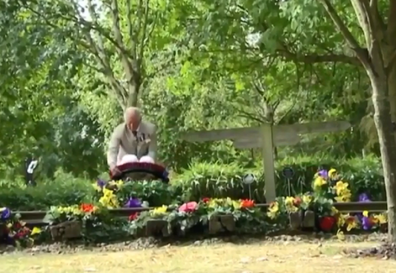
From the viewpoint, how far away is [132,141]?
998cm

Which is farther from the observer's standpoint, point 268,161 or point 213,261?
point 268,161

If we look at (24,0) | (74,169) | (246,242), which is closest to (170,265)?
(246,242)

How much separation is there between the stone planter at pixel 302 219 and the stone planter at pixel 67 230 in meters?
2.18

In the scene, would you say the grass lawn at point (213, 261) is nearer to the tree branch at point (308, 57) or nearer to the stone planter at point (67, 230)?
the stone planter at point (67, 230)

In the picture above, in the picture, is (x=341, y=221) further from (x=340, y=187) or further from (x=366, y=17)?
(x=366, y=17)

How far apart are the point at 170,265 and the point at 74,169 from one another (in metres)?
20.4

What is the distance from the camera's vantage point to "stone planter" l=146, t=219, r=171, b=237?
289 inches

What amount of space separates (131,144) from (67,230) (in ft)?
8.79

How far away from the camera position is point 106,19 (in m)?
18.0

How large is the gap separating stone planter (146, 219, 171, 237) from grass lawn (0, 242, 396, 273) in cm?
33

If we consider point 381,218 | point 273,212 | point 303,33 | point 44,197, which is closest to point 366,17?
point 273,212

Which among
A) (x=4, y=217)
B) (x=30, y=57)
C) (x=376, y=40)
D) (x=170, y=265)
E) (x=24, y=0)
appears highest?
(x=24, y=0)

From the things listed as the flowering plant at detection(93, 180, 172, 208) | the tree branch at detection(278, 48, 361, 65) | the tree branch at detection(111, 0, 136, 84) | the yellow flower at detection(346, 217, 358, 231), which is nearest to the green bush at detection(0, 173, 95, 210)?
the flowering plant at detection(93, 180, 172, 208)

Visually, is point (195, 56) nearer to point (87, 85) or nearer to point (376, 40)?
point (87, 85)
